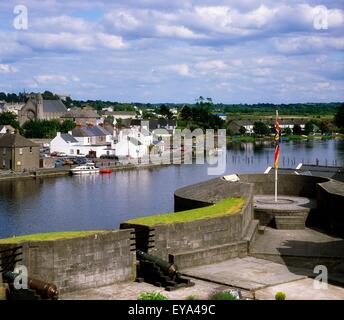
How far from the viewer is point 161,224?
21422 millimetres

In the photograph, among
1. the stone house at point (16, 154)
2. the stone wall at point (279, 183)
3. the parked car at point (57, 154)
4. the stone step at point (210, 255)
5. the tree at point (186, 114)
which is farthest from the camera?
the tree at point (186, 114)

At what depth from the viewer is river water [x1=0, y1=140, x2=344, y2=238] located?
142 feet

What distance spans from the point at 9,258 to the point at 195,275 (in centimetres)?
633

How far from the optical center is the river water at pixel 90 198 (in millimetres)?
43281

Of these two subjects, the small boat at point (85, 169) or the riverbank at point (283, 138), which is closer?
the small boat at point (85, 169)

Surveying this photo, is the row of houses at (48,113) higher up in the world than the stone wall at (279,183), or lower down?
higher up

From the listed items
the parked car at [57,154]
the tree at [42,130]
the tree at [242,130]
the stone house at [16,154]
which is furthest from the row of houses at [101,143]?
the tree at [242,130]

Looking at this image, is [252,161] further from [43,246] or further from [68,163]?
[43,246]

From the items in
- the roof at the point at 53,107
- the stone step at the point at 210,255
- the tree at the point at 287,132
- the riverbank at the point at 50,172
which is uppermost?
the roof at the point at 53,107

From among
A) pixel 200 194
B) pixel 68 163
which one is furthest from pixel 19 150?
pixel 200 194

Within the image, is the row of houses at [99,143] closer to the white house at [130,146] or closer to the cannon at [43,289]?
the white house at [130,146]

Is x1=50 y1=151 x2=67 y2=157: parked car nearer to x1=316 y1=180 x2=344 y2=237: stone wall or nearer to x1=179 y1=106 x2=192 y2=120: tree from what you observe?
x1=316 y1=180 x2=344 y2=237: stone wall

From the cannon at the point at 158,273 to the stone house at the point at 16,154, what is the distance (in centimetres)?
5779

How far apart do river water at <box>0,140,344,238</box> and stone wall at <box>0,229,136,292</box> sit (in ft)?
67.7
